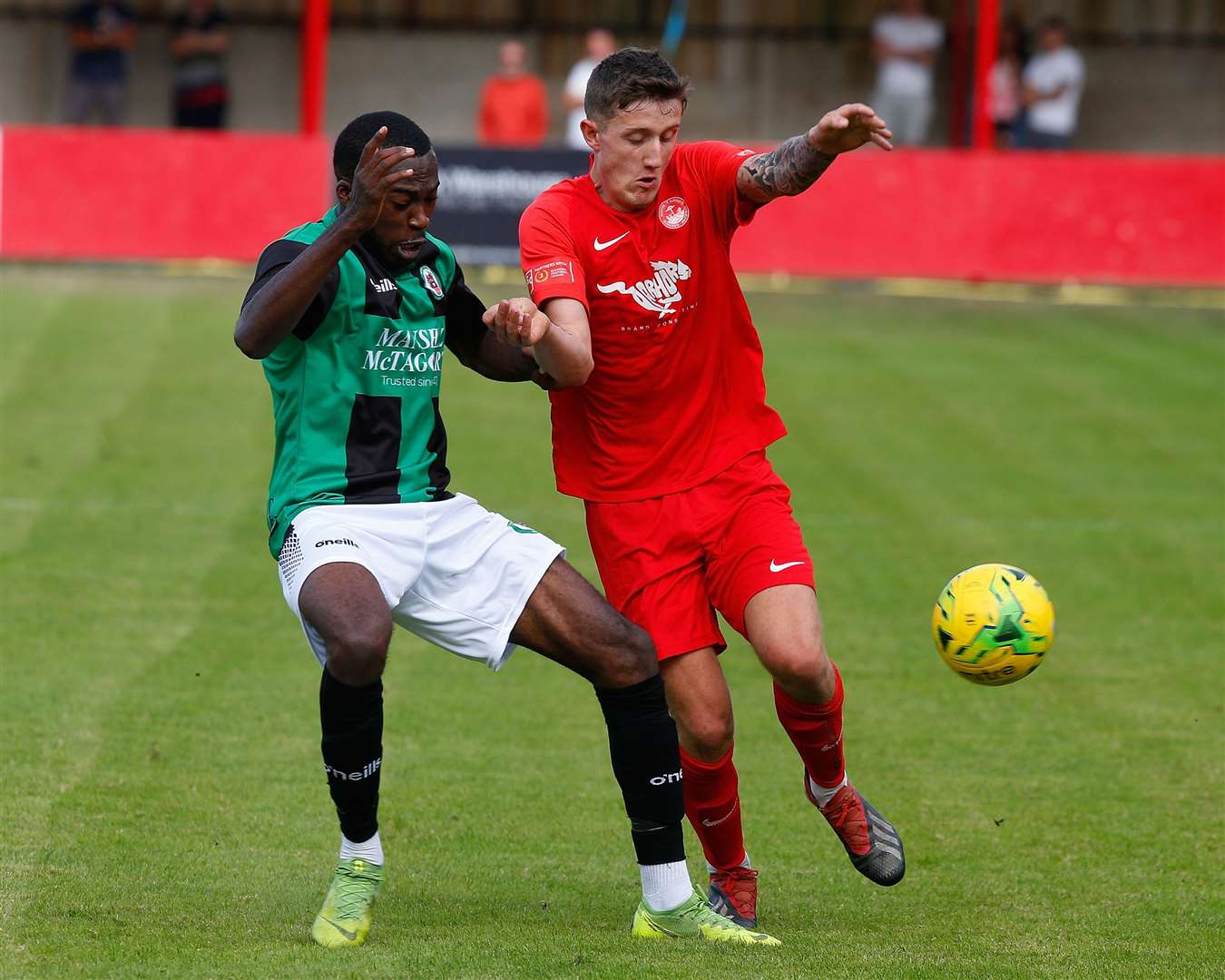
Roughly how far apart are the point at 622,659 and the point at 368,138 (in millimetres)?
1657

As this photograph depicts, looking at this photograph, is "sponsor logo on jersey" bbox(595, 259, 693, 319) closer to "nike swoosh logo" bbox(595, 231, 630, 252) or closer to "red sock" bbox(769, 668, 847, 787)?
"nike swoosh logo" bbox(595, 231, 630, 252)

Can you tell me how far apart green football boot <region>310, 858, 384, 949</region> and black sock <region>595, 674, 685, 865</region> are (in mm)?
771

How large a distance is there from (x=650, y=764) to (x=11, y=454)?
878 centimetres

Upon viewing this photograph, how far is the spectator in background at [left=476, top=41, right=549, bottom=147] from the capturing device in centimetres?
2103

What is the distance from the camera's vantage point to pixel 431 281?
5.80m

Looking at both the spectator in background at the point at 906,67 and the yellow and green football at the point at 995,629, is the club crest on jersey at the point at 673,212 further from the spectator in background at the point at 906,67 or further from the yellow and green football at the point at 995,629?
the spectator in background at the point at 906,67

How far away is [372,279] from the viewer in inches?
222

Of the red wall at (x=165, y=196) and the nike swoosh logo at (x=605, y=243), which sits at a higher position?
the nike swoosh logo at (x=605, y=243)

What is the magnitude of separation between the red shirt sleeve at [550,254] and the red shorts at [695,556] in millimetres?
743

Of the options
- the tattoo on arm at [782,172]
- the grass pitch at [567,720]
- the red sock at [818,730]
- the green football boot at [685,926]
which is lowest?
the grass pitch at [567,720]

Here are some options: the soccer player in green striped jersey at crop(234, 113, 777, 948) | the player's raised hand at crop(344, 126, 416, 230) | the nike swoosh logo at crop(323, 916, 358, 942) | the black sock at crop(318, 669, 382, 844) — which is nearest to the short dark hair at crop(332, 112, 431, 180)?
the soccer player in green striped jersey at crop(234, 113, 777, 948)

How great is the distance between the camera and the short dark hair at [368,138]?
5523 mm

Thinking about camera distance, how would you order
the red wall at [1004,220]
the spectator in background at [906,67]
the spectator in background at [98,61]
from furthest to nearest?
1. the spectator in background at [906,67]
2. the spectator in background at [98,61]
3. the red wall at [1004,220]

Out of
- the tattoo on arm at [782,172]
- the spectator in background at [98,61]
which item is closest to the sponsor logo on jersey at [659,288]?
the tattoo on arm at [782,172]
